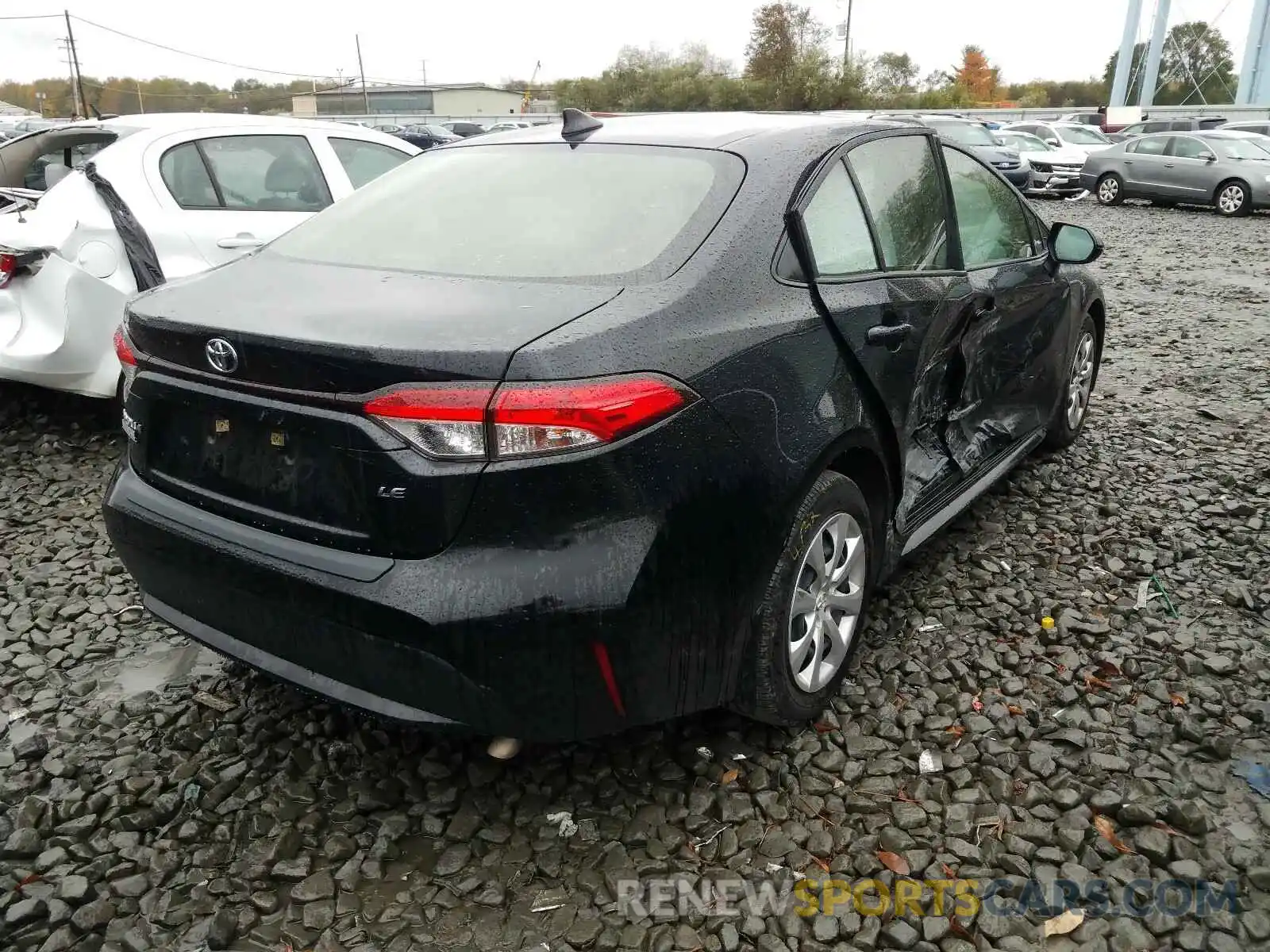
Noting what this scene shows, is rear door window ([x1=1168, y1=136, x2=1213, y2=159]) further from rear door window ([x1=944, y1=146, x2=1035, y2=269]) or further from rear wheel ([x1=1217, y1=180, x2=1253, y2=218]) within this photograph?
rear door window ([x1=944, y1=146, x2=1035, y2=269])

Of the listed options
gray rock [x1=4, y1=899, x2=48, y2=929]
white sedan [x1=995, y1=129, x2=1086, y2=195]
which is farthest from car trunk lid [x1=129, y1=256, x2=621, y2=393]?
white sedan [x1=995, y1=129, x2=1086, y2=195]

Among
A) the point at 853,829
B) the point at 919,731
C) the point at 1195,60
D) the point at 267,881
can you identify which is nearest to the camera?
the point at 267,881

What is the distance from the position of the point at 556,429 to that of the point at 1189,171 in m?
19.7

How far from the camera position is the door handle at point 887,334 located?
8.68ft

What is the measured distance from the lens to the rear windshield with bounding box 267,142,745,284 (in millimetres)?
2375

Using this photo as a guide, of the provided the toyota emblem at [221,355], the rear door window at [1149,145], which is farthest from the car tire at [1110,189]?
the toyota emblem at [221,355]

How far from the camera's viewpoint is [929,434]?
10.6 feet

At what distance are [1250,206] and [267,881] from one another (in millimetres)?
19470

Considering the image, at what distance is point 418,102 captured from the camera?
86.4 m

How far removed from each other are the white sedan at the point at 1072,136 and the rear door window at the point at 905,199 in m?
22.2

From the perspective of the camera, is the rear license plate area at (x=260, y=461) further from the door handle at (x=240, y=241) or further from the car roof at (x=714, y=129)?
the door handle at (x=240, y=241)

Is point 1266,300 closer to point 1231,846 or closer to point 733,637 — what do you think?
point 1231,846

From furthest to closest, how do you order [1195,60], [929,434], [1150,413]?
[1195,60], [1150,413], [929,434]

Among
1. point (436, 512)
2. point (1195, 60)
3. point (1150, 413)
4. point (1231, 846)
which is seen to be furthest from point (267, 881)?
point (1195, 60)
